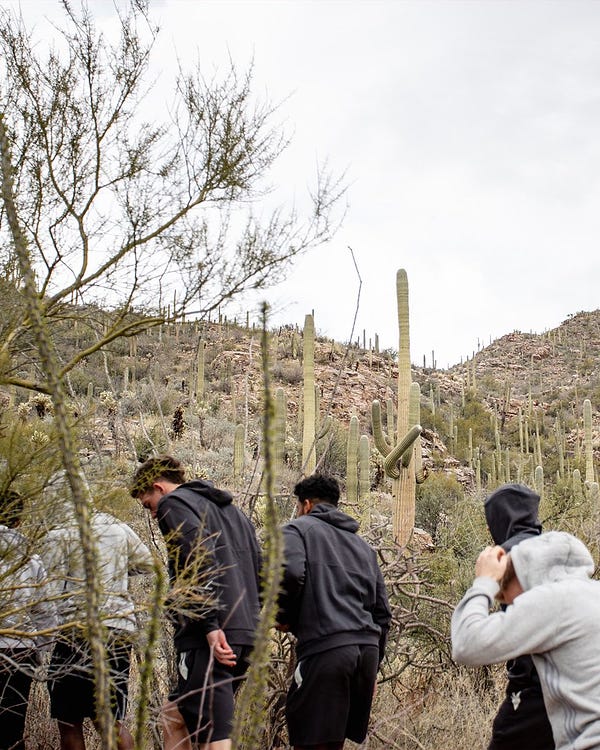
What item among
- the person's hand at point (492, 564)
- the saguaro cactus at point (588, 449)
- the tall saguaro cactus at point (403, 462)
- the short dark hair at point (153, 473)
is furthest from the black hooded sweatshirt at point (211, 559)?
the saguaro cactus at point (588, 449)

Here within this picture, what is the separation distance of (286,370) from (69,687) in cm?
2624

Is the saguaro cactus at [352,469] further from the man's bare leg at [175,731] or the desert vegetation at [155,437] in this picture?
the man's bare leg at [175,731]

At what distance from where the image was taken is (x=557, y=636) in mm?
2471

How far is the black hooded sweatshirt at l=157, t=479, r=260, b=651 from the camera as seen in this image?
3666mm

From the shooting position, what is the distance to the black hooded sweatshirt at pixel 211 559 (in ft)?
12.0

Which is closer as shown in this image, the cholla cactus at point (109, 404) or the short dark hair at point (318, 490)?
the short dark hair at point (318, 490)

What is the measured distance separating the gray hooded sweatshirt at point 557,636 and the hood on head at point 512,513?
963mm

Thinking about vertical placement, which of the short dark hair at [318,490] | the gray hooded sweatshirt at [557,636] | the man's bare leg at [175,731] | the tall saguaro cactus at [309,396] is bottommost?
the man's bare leg at [175,731]

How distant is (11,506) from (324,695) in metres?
1.57

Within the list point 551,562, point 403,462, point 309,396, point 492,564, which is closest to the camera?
point 551,562

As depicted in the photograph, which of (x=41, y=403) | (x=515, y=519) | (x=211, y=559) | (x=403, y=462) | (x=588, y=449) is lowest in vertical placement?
(x=211, y=559)

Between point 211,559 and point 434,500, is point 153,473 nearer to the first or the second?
point 211,559

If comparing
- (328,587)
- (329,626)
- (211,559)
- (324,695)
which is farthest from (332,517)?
(324,695)

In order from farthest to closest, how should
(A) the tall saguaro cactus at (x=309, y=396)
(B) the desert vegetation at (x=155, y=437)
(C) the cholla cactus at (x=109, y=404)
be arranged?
(A) the tall saguaro cactus at (x=309, y=396) < (C) the cholla cactus at (x=109, y=404) < (B) the desert vegetation at (x=155, y=437)
